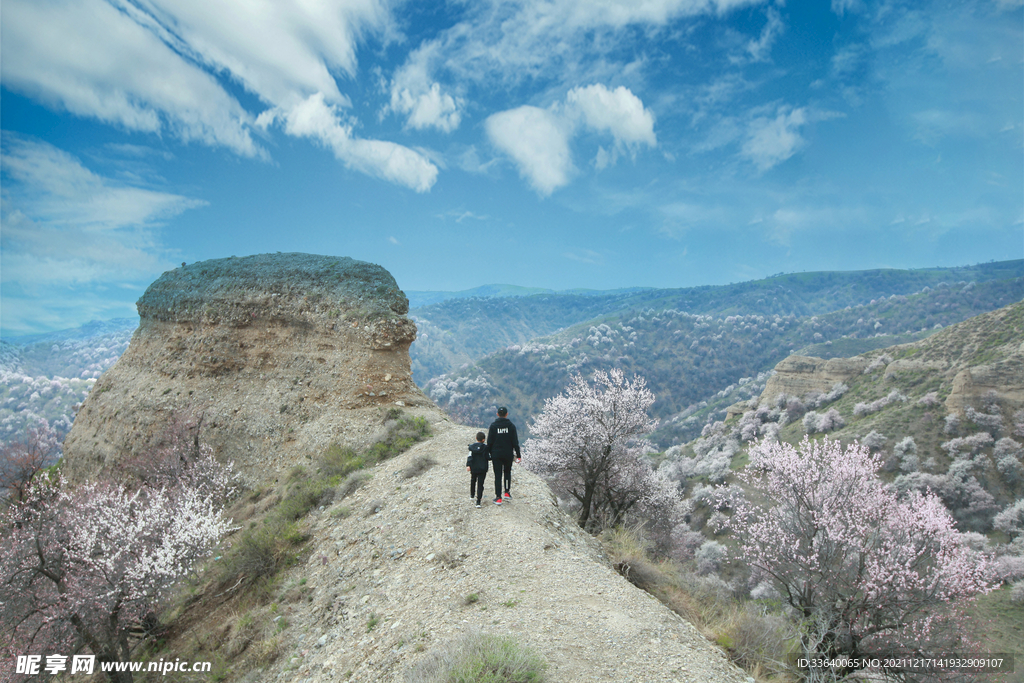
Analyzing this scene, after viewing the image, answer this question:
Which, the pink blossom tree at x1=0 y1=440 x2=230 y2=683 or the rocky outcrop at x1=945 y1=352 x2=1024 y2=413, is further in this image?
the rocky outcrop at x1=945 y1=352 x2=1024 y2=413

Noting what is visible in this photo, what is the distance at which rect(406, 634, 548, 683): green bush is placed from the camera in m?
5.03

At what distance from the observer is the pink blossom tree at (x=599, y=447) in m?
18.4

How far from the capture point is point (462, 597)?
7.55 metres

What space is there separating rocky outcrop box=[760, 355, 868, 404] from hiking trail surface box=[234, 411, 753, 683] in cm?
7357

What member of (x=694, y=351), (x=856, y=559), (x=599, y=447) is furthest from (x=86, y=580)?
(x=694, y=351)

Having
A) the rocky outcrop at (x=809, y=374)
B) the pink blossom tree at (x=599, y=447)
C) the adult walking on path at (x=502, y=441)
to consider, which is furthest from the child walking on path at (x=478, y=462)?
the rocky outcrop at (x=809, y=374)

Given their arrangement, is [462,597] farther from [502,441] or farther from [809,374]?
[809,374]

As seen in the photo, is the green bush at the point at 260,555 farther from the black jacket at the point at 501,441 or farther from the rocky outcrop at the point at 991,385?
the rocky outcrop at the point at 991,385

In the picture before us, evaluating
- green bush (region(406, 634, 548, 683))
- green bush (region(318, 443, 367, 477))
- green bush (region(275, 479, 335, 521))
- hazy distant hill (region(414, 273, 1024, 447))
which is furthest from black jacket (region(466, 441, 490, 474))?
hazy distant hill (region(414, 273, 1024, 447))

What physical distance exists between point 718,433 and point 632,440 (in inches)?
2236

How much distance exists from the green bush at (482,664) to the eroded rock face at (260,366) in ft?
37.1

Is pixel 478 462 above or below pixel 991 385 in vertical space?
above

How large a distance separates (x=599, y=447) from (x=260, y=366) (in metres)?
14.5

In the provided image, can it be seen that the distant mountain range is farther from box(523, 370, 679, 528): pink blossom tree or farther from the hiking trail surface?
the hiking trail surface
